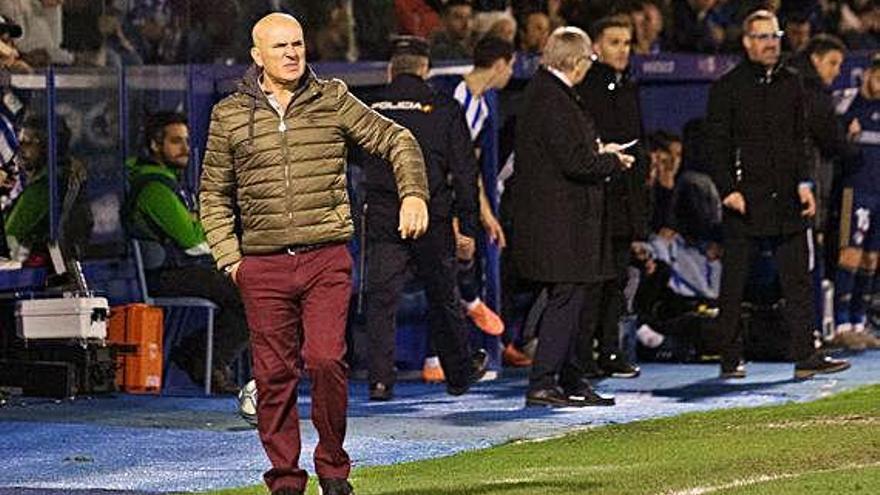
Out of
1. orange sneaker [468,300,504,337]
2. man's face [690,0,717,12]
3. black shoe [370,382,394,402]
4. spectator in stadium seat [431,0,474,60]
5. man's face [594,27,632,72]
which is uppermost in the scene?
man's face [690,0,717,12]

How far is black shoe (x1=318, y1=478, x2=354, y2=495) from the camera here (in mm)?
10312

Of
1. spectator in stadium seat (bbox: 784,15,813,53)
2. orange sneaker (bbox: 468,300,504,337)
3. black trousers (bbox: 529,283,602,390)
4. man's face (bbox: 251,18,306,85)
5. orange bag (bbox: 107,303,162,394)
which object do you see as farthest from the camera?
spectator in stadium seat (bbox: 784,15,813,53)

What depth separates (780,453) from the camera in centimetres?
1192

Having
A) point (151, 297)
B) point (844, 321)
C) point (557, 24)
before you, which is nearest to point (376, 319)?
point (151, 297)

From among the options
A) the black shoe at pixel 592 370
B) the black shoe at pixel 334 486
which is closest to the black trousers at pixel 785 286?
the black shoe at pixel 592 370

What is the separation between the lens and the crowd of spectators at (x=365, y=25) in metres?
16.0

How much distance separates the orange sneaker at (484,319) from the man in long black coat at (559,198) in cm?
174

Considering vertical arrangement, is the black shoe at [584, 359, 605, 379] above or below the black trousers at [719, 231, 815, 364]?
below

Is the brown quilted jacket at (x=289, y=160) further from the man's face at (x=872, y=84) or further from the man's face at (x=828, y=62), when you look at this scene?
the man's face at (x=872, y=84)

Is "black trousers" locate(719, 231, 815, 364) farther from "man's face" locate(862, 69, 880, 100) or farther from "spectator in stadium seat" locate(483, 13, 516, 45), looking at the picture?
"spectator in stadium seat" locate(483, 13, 516, 45)

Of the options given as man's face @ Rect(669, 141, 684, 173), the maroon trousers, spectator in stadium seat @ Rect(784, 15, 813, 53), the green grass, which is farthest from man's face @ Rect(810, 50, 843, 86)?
the maroon trousers

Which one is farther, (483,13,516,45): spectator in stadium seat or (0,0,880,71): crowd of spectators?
(483,13,516,45): spectator in stadium seat

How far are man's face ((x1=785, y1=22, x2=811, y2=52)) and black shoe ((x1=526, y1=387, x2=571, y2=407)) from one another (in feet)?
28.6

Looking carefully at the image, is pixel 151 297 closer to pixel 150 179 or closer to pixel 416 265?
pixel 150 179
